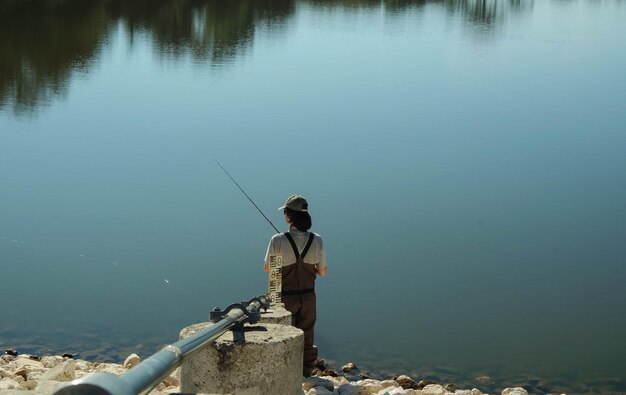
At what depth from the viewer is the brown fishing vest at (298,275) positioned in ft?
24.2

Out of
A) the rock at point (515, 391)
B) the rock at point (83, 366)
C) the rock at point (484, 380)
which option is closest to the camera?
the rock at point (83, 366)

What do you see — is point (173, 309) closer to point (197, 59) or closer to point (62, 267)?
point (62, 267)

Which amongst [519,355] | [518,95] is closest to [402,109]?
[518,95]

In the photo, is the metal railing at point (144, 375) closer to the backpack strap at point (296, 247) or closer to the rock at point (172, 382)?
the backpack strap at point (296, 247)

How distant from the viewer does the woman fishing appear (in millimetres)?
7332

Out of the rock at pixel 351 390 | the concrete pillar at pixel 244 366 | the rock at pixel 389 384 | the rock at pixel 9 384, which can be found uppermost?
the concrete pillar at pixel 244 366

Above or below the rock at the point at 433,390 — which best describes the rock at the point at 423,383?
below

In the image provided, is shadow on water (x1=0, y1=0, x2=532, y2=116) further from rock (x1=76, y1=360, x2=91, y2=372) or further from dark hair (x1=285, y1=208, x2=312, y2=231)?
dark hair (x1=285, y1=208, x2=312, y2=231)

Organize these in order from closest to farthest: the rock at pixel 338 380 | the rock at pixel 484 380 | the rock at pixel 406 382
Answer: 1. the rock at pixel 338 380
2. the rock at pixel 406 382
3. the rock at pixel 484 380

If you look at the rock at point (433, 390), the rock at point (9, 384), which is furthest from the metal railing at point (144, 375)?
the rock at point (433, 390)

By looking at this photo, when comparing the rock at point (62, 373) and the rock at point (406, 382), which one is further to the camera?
the rock at point (406, 382)

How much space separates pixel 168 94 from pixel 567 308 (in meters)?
14.5

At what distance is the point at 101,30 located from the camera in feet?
119

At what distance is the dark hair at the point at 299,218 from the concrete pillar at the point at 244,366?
56.2 inches
